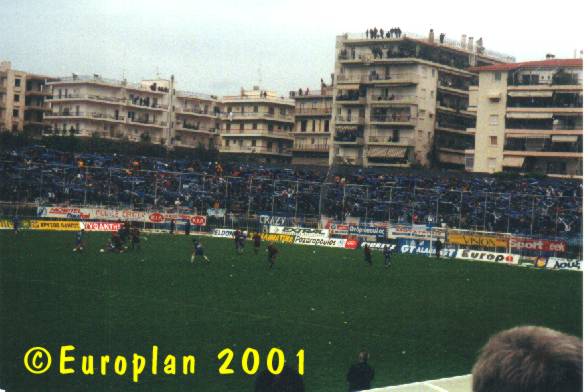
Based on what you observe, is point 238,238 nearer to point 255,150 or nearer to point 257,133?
point 255,150

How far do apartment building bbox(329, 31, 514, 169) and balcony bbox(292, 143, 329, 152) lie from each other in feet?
19.1

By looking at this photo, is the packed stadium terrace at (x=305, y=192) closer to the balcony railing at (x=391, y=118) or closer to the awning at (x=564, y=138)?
the awning at (x=564, y=138)

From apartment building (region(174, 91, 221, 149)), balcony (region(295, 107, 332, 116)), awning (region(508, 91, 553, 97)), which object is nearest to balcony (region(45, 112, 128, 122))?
apartment building (region(174, 91, 221, 149))

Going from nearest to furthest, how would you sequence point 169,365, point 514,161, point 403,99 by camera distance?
point 169,365, point 514,161, point 403,99

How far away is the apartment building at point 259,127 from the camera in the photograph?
291ft

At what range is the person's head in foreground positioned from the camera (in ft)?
7.38

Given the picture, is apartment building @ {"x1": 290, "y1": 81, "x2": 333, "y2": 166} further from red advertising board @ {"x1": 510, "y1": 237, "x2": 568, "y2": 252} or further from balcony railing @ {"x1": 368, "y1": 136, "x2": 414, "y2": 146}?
red advertising board @ {"x1": 510, "y1": 237, "x2": 568, "y2": 252}

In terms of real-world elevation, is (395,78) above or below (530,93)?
above

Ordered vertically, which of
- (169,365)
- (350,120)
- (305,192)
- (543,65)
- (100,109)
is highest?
(543,65)

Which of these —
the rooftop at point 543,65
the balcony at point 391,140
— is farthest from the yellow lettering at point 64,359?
the balcony at point 391,140

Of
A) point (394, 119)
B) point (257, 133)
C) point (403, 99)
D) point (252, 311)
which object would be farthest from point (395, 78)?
point (252, 311)

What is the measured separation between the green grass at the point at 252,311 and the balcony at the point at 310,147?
4586 cm

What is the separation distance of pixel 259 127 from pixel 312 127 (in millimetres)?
7276

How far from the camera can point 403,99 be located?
7294cm
